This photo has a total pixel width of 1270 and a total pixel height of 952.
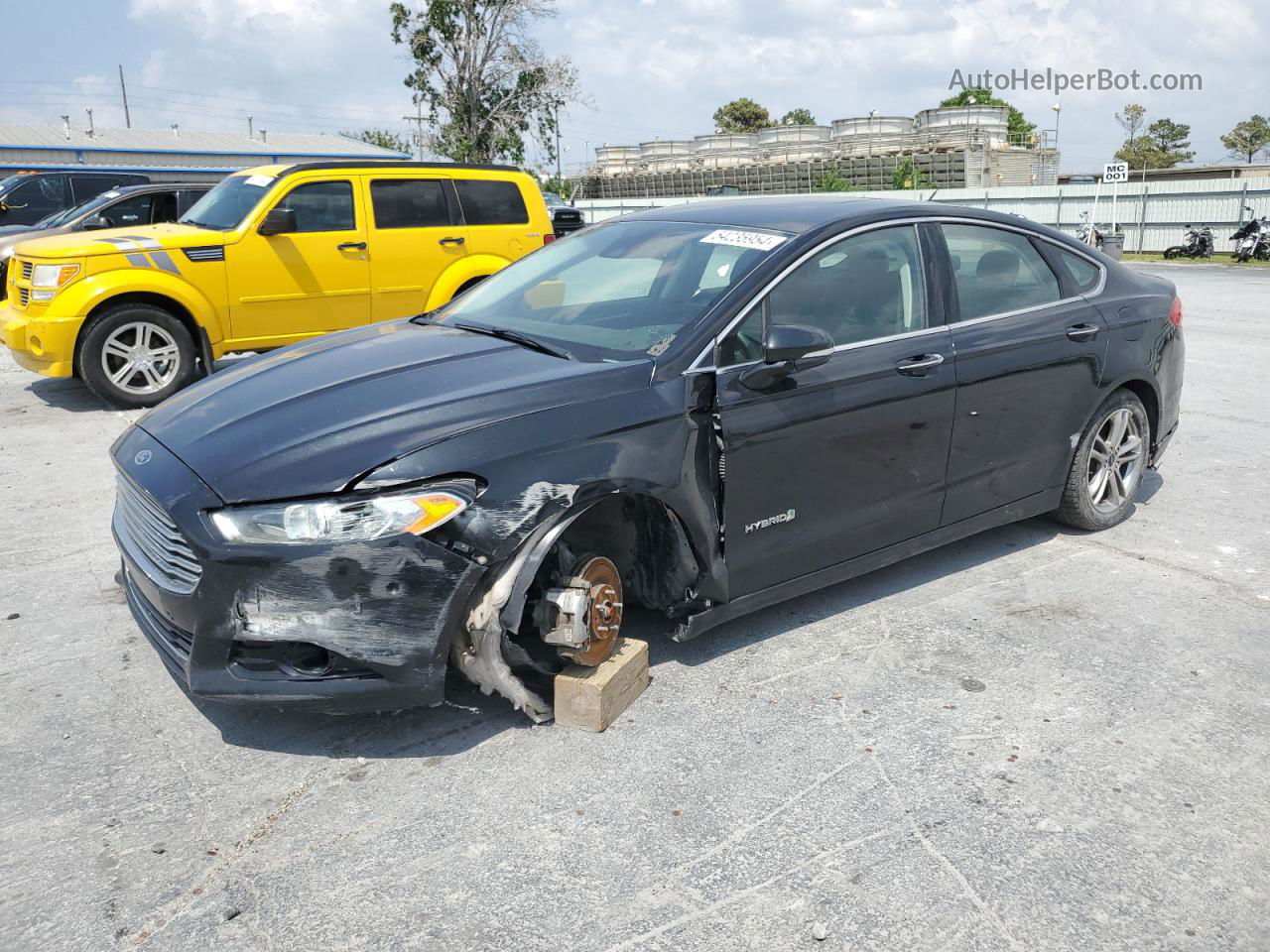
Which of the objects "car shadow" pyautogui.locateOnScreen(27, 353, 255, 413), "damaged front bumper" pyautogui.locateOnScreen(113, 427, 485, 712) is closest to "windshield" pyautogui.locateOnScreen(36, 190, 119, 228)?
"car shadow" pyautogui.locateOnScreen(27, 353, 255, 413)

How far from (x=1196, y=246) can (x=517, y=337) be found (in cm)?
2823

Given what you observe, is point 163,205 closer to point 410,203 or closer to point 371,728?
point 410,203

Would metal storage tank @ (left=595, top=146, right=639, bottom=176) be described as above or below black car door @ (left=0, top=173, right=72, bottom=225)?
above

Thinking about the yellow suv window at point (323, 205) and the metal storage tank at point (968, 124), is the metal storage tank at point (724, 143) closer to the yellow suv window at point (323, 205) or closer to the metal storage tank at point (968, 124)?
the metal storage tank at point (968, 124)

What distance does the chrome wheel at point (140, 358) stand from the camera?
821cm

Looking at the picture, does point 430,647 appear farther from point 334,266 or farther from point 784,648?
point 334,266

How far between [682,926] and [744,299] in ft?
6.95

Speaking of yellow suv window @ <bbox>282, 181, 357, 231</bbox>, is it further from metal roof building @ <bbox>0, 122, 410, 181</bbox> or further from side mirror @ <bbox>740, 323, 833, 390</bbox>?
metal roof building @ <bbox>0, 122, 410, 181</bbox>

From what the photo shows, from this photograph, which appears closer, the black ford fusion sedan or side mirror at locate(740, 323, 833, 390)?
the black ford fusion sedan

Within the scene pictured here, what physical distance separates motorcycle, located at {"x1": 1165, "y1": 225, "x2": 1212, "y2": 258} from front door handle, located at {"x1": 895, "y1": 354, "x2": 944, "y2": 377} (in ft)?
88.8

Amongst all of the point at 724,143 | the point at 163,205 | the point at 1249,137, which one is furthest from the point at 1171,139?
the point at 163,205

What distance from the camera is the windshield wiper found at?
3.72 m

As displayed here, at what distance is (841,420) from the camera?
12.8 ft

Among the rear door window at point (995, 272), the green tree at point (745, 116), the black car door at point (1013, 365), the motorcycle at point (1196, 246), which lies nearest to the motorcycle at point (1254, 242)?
the motorcycle at point (1196, 246)
